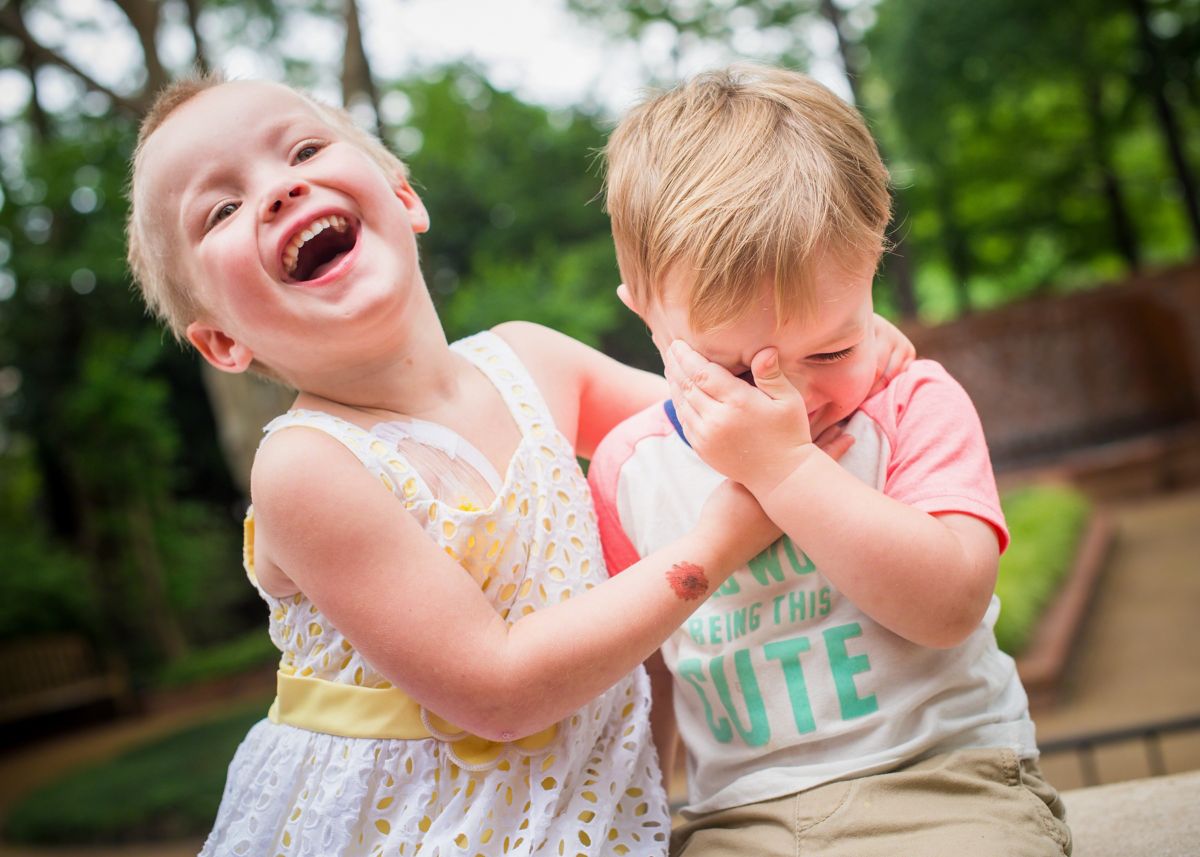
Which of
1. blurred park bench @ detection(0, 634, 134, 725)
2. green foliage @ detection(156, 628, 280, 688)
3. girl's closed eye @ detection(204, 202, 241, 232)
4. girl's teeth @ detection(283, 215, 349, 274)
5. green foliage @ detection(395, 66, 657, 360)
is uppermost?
girl's closed eye @ detection(204, 202, 241, 232)

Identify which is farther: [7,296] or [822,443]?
[7,296]

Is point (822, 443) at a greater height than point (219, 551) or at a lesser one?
greater

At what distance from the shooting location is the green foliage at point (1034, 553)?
656cm

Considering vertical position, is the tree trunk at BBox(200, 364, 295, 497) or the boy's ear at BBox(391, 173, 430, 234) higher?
the boy's ear at BBox(391, 173, 430, 234)

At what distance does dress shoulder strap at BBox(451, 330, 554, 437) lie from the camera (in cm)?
172

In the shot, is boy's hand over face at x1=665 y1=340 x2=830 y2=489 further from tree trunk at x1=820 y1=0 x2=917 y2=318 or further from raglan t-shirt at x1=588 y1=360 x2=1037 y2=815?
tree trunk at x1=820 y1=0 x2=917 y2=318

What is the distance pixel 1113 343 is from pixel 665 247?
46.2 ft

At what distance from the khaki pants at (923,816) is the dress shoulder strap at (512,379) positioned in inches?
24.7

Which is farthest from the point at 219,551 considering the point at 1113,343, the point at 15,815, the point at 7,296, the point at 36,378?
the point at 1113,343

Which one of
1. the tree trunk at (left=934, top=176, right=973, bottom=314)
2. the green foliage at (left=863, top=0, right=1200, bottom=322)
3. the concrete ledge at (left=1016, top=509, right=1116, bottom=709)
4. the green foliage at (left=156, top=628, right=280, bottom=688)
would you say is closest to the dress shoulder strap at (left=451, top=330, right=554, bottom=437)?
the concrete ledge at (left=1016, top=509, right=1116, bottom=709)

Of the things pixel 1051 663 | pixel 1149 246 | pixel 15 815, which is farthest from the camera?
pixel 1149 246

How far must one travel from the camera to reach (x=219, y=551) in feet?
55.7

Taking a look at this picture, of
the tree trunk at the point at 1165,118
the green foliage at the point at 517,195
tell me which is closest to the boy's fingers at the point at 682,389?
the green foliage at the point at 517,195

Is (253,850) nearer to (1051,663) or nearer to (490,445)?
(490,445)
